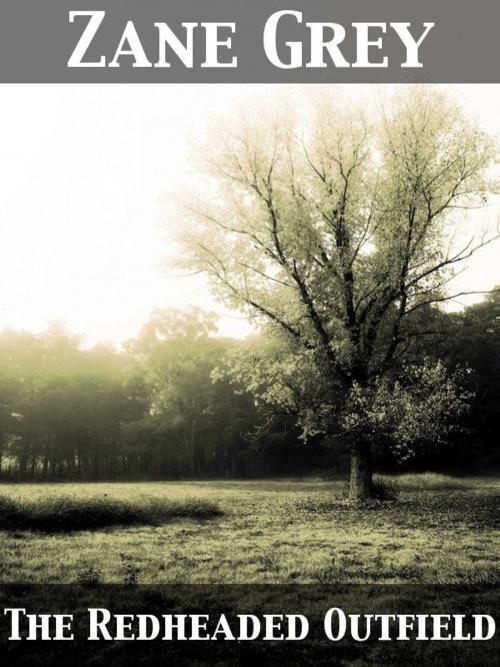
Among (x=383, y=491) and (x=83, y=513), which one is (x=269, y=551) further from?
(x=383, y=491)

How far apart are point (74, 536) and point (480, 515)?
1205 centimetres

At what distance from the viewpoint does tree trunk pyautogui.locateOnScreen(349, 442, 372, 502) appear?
74.3 feet

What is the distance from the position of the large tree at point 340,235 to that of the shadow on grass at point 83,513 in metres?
6.05

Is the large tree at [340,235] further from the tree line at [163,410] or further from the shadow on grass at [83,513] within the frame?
the tree line at [163,410]

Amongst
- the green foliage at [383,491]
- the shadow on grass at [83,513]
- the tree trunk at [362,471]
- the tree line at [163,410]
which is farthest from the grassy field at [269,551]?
the tree line at [163,410]

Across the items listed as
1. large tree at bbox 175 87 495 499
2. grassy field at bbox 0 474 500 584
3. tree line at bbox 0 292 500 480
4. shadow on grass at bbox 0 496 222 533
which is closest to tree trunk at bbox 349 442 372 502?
large tree at bbox 175 87 495 499

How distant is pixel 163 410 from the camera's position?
196ft

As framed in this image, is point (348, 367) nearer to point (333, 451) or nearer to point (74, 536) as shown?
point (74, 536)

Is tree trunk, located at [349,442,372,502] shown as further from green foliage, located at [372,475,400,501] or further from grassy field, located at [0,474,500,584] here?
grassy field, located at [0,474,500,584]

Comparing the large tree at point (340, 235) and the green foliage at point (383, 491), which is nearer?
the large tree at point (340, 235)

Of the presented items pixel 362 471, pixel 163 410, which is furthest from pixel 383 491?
pixel 163 410

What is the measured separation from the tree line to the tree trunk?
101ft

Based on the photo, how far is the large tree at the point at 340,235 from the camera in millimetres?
20703

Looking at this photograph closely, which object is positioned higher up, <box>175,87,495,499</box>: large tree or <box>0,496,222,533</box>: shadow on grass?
<box>175,87,495,499</box>: large tree
